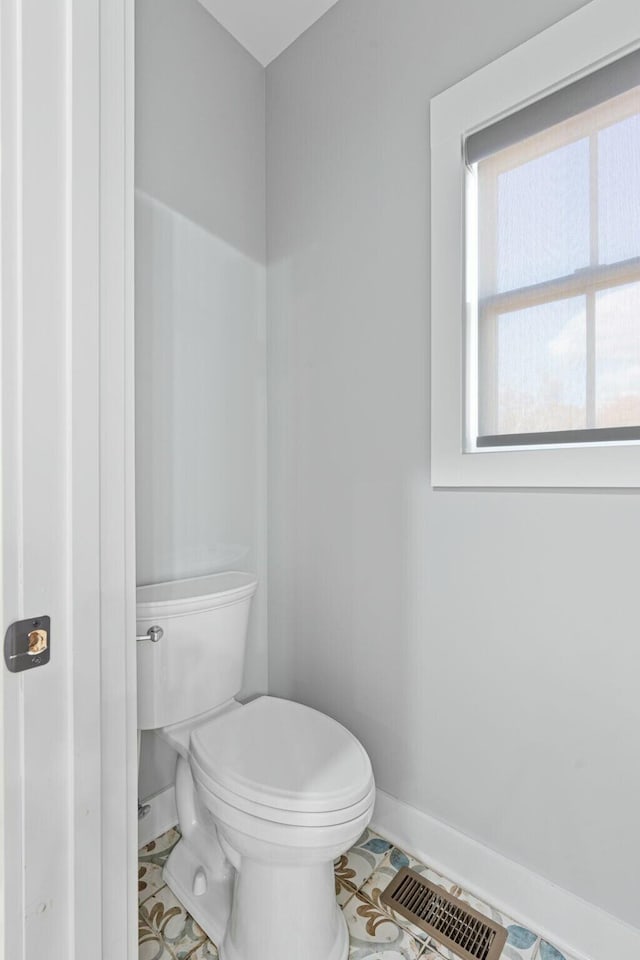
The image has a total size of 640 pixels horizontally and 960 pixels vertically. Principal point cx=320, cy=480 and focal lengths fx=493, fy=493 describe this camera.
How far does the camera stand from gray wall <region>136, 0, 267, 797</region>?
1342 millimetres

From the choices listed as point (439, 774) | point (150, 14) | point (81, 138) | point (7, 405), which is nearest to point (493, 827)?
point (439, 774)

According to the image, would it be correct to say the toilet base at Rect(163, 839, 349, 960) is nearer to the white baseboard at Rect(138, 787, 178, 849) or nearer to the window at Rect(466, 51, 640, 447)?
the white baseboard at Rect(138, 787, 178, 849)

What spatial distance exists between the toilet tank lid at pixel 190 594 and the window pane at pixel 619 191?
1156 millimetres

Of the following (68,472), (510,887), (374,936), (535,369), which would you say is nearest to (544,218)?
(535,369)

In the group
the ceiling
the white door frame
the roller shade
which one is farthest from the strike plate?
the ceiling

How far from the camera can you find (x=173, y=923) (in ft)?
3.67

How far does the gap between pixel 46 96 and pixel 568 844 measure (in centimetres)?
164

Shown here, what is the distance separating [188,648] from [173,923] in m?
0.60

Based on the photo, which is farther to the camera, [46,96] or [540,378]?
[540,378]

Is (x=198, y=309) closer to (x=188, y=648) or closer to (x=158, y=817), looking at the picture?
(x=188, y=648)

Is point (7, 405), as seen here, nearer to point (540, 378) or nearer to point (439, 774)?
point (540, 378)

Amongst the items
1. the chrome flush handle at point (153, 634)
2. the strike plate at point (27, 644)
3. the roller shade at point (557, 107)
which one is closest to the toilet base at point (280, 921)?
the chrome flush handle at point (153, 634)

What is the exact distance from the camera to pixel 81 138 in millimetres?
688

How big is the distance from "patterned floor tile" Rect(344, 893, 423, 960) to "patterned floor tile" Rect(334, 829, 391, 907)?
4 centimetres
